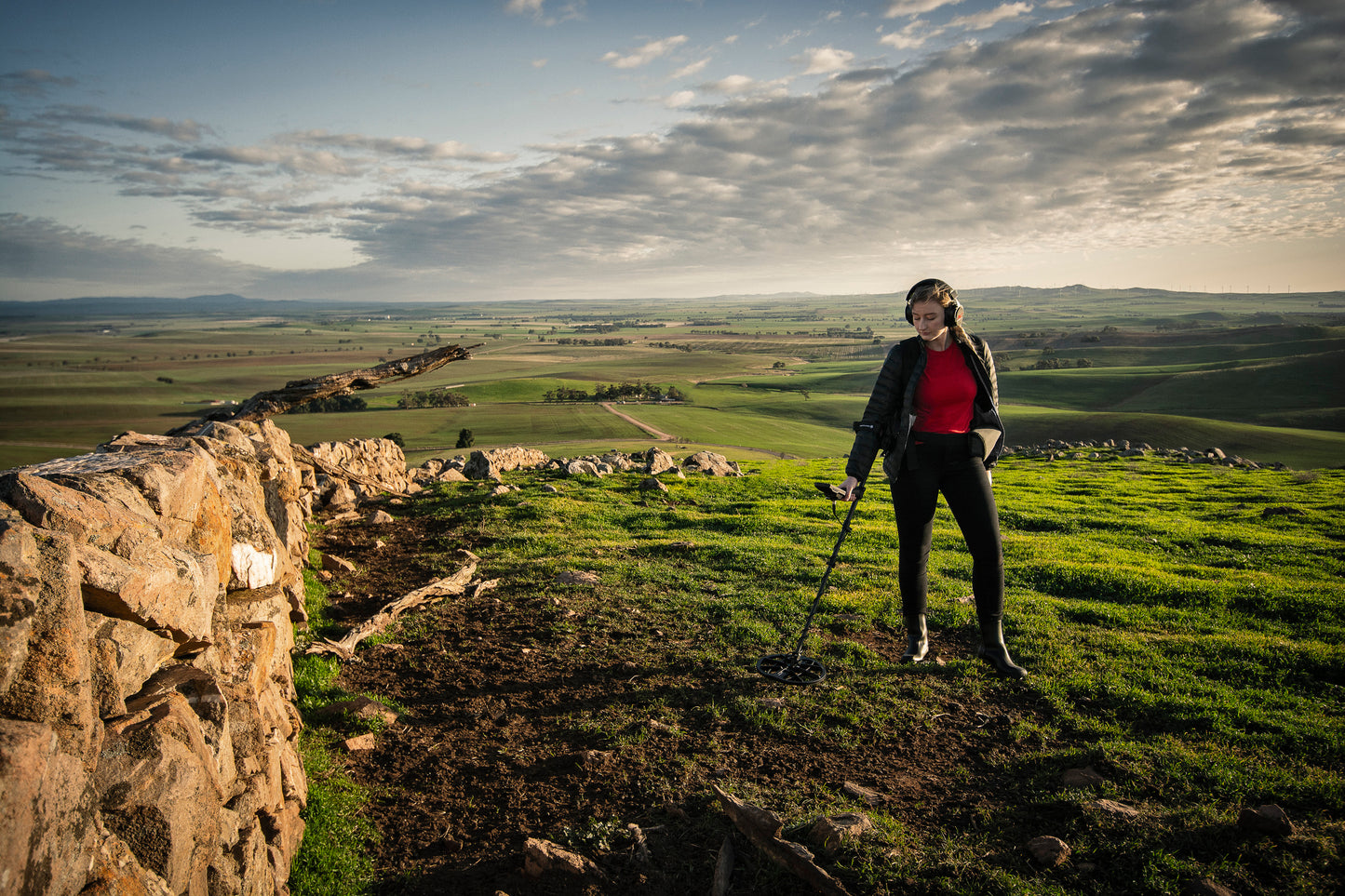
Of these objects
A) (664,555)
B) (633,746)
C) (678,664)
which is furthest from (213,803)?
(664,555)

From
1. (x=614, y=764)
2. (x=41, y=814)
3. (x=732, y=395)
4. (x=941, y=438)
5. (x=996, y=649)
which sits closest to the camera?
(x=41, y=814)

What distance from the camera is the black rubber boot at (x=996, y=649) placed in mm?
6617

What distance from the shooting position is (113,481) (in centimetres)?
414

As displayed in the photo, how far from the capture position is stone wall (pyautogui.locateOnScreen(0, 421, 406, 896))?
2.63 metres

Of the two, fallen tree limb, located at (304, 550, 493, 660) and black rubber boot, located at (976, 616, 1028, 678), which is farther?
fallen tree limb, located at (304, 550, 493, 660)

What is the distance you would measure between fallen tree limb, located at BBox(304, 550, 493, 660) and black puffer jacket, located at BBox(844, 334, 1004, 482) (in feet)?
20.6

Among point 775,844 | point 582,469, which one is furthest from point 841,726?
point 582,469

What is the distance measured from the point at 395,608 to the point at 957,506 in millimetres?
7454

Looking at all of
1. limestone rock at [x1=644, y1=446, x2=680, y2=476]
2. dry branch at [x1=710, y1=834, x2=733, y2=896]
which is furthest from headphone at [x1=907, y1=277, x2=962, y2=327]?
limestone rock at [x1=644, y1=446, x2=680, y2=476]

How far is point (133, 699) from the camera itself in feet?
11.4

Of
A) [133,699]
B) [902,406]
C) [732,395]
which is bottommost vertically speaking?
[732,395]

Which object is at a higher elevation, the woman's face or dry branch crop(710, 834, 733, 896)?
the woman's face

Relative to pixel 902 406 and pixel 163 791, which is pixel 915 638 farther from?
pixel 163 791

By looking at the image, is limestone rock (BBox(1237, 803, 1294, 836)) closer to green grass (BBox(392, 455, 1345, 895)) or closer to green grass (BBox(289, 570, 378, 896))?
green grass (BBox(392, 455, 1345, 895))
